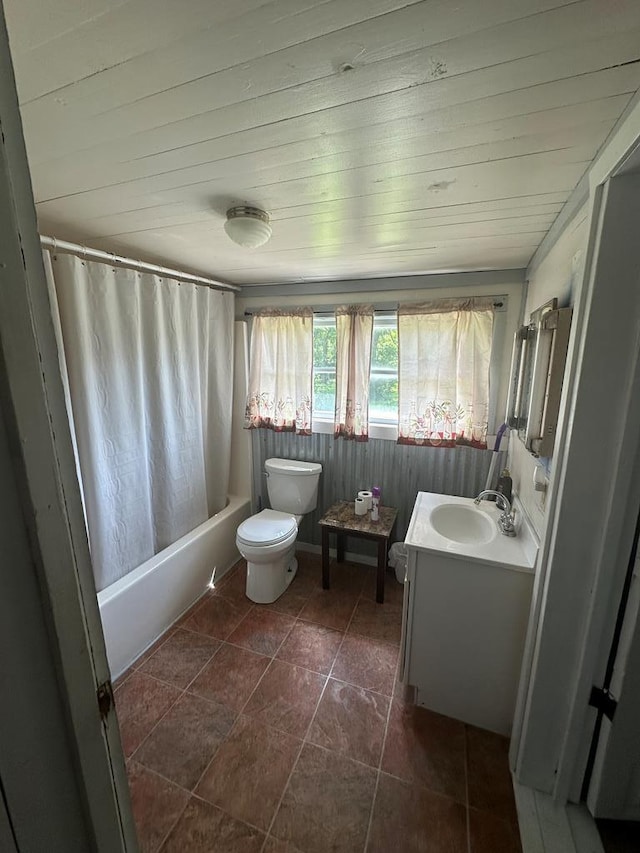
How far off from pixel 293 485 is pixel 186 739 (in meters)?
1.45

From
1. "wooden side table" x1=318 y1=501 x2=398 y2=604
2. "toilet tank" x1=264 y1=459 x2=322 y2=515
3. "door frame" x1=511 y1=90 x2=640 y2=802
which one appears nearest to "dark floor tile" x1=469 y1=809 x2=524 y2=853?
"door frame" x1=511 y1=90 x2=640 y2=802

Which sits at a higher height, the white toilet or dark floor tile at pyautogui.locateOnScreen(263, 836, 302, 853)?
the white toilet

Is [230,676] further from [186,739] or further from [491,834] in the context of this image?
[491,834]

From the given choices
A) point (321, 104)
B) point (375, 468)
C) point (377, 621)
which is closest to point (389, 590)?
point (377, 621)

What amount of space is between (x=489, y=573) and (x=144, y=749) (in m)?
1.57

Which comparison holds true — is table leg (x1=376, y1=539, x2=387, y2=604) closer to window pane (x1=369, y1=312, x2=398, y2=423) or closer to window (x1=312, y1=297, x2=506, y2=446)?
window (x1=312, y1=297, x2=506, y2=446)

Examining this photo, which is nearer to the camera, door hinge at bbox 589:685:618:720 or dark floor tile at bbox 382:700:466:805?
door hinge at bbox 589:685:618:720

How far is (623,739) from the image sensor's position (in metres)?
1.07

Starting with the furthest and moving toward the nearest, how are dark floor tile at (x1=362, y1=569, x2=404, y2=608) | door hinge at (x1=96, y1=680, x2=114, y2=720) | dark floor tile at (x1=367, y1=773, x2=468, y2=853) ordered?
dark floor tile at (x1=362, y1=569, x2=404, y2=608)
dark floor tile at (x1=367, y1=773, x2=468, y2=853)
door hinge at (x1=96, y1=680, x2=114, y2=720)

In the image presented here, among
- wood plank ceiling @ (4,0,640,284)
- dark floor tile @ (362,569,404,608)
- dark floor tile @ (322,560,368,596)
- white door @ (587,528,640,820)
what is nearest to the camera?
wood plank ceiling @ (4,0,640,284)

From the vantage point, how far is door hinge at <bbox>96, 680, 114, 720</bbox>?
45 cm

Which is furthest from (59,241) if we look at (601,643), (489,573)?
(601,643)

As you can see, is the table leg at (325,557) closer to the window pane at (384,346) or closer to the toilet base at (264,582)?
the toilet base at (264,582)

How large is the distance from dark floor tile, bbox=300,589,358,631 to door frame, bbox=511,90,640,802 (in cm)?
104
